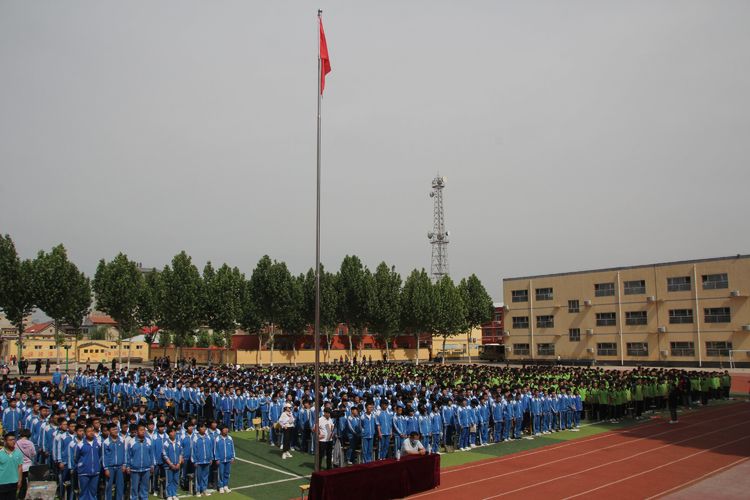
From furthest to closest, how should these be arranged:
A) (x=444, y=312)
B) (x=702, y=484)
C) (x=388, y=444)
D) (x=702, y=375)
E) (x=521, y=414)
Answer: (x=444, y=312), (x=702, y=375), (x=521, y=414), (x=388, y=444), (x=702, y=484)

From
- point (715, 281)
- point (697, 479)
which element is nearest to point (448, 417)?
point (697, 479)

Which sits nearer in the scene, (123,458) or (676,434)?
(123,458)

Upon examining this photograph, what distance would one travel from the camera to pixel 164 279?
5331 centimetres

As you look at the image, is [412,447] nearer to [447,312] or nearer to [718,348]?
[718,348]

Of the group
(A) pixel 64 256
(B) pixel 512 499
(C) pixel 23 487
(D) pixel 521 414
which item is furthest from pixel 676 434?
(A) pixel 64 256

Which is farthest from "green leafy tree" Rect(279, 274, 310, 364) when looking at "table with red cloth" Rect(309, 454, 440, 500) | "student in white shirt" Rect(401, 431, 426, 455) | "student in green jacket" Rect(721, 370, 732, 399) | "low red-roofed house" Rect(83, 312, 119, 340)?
"table with red cloth" Rect(309, 454, 440, 500)

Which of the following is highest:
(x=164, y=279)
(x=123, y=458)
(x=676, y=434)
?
(x=164, y=279)

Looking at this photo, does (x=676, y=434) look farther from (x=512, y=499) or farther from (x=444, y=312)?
(x=444, y=312)

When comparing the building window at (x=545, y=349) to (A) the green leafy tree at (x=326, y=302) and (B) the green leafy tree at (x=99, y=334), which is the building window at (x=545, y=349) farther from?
(B) the green leafy tree at (x=99, y=334)

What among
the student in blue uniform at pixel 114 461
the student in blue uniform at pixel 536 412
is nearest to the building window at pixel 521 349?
the student in blue uniform at pixel 536 412

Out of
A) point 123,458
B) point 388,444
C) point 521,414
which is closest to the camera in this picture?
point 123,458

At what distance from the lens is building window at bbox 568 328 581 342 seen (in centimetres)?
5891

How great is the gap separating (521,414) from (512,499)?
7.94 meters

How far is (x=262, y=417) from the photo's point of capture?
815 inches
